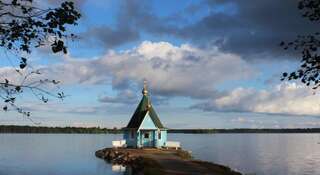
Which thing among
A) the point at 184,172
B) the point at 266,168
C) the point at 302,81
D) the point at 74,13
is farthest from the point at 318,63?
the point at 266,168

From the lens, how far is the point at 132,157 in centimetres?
4350

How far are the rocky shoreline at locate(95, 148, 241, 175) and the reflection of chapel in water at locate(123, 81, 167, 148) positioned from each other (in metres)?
2.10

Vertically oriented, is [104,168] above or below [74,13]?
below

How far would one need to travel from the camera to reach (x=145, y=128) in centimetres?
Answer: 5178

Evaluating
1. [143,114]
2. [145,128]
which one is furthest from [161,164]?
[143,114]

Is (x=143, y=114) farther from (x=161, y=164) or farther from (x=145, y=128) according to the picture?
(x=161, y=164)

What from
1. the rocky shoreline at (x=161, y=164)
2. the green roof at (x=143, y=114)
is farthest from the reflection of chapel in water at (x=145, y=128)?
the rocky shoreline at (x=161, y=164)

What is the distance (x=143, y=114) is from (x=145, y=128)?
5.12 feet

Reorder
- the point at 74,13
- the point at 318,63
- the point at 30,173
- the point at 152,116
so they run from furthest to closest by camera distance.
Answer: the point at 152,116, the point at 30,173, the point at 318,63, the point at 74,13

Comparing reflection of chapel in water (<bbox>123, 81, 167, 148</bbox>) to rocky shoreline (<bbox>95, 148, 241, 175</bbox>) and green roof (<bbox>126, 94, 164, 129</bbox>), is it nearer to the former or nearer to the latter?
green roof (<bbox>126, 94, 164, 129</bbox>)

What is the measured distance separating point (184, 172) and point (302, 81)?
710 inches

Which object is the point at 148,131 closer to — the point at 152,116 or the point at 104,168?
the point at 152,116

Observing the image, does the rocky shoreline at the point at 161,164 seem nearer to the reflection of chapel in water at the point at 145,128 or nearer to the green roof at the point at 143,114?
the reflection of chapel in water at the point at 145,128

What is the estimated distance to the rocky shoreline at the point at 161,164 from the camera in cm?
2958
